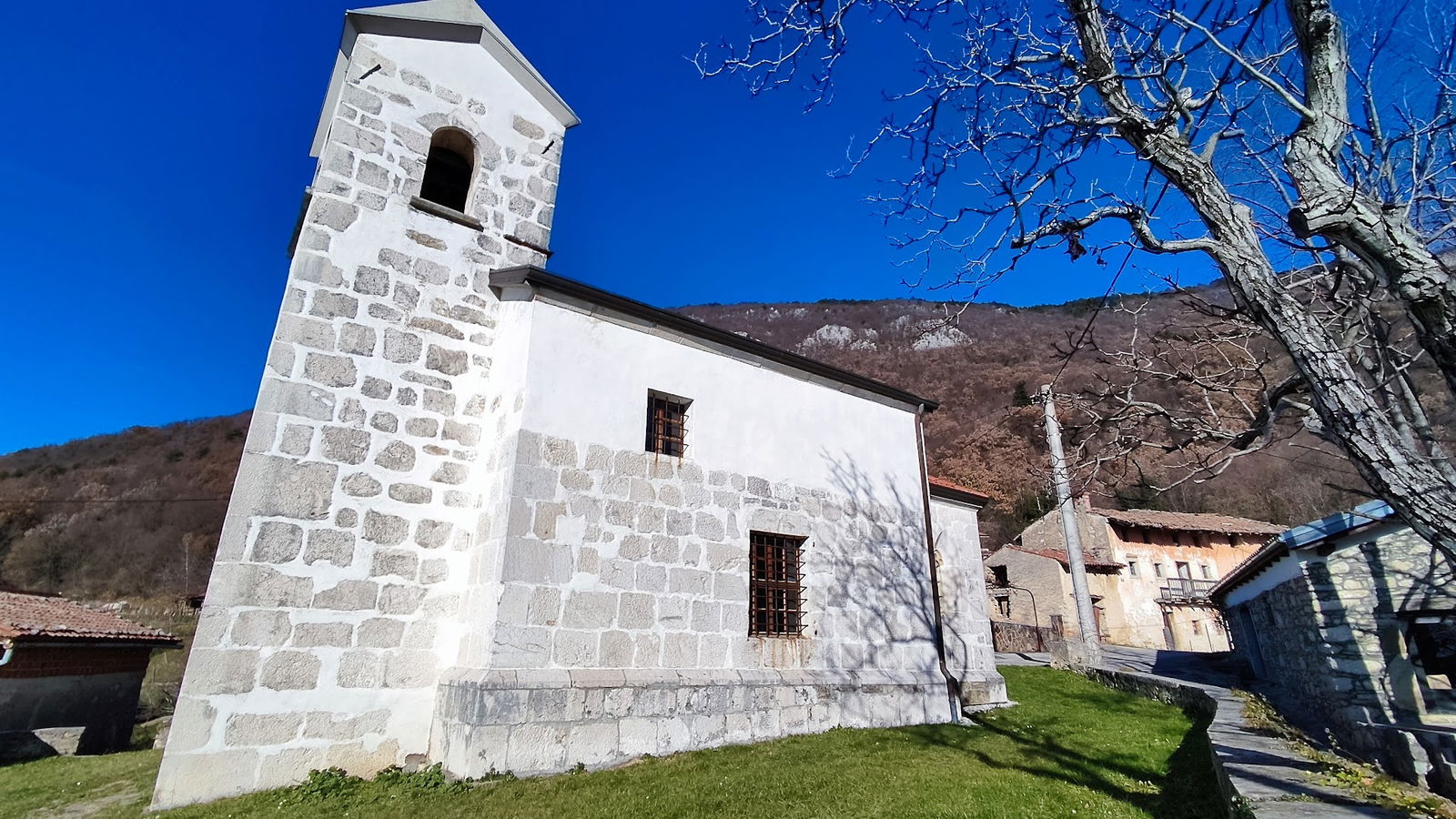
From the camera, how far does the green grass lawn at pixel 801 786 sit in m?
5.11

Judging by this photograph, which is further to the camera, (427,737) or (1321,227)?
(427,737)

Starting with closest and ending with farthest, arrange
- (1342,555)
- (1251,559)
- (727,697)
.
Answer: (727,697)
(1342,555)
(1251,559)

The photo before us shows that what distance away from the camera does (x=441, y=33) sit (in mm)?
8453

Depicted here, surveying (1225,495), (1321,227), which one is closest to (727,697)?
(1321,227)

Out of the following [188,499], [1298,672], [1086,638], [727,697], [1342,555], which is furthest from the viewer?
[188,499]

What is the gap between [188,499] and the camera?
33531 millimetres

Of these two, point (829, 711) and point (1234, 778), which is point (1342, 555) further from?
point (829, 711)

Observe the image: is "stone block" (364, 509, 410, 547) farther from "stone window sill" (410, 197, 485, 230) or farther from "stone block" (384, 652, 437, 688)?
"stone window sill" (410, 197, 485, 230)

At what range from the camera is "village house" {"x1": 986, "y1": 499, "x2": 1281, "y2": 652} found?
1208 inches

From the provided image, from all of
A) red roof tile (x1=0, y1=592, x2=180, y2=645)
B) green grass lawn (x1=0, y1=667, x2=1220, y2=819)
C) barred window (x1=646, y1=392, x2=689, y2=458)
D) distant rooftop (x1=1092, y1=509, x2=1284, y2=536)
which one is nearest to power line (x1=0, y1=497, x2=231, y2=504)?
red roof tile (x1=0, y1=592, x2=180, y2=645)

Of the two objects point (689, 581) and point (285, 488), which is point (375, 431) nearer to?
point (285, 488)

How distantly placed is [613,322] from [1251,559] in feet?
42.1

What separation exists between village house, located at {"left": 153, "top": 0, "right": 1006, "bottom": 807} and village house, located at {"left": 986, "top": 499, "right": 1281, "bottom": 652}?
23772 mm

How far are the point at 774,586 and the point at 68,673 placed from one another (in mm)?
11445
